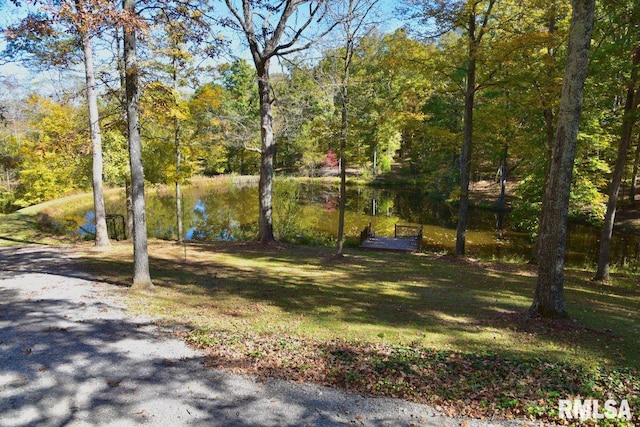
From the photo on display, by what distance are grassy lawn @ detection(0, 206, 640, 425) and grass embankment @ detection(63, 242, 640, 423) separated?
24mm

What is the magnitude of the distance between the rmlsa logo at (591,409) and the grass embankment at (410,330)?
10cm

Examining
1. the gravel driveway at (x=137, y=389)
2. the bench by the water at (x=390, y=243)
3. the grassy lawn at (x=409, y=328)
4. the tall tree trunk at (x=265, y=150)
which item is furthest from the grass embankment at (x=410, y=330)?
the bench by the water at (x=390, y=243)

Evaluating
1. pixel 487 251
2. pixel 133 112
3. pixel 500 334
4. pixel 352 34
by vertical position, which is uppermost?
pixel 352 34

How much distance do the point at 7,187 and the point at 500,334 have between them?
126ft

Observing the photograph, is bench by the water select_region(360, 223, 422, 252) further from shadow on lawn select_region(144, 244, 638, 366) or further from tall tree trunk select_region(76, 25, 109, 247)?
tall tree trunk select_region(76, 25, 109, 247)

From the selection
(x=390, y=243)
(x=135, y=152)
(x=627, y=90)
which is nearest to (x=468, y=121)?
(x=627, y=90)

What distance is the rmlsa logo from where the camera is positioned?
14.0 feet

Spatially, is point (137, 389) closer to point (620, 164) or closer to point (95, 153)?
point (95, 153)

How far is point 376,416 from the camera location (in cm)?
441

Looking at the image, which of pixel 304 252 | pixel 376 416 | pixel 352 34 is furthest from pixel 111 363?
pixel 352 34

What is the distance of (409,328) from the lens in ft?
24.0

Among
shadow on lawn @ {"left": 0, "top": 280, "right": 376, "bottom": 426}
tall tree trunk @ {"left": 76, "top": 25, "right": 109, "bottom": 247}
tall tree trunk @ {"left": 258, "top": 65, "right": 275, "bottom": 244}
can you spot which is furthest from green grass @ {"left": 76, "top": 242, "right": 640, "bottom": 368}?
tall tree trunk @ {"left": 258, "top": 65, "right": 275, "bottom": 244}

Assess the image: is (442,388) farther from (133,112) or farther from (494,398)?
(133,112)

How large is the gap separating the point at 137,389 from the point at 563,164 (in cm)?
735
